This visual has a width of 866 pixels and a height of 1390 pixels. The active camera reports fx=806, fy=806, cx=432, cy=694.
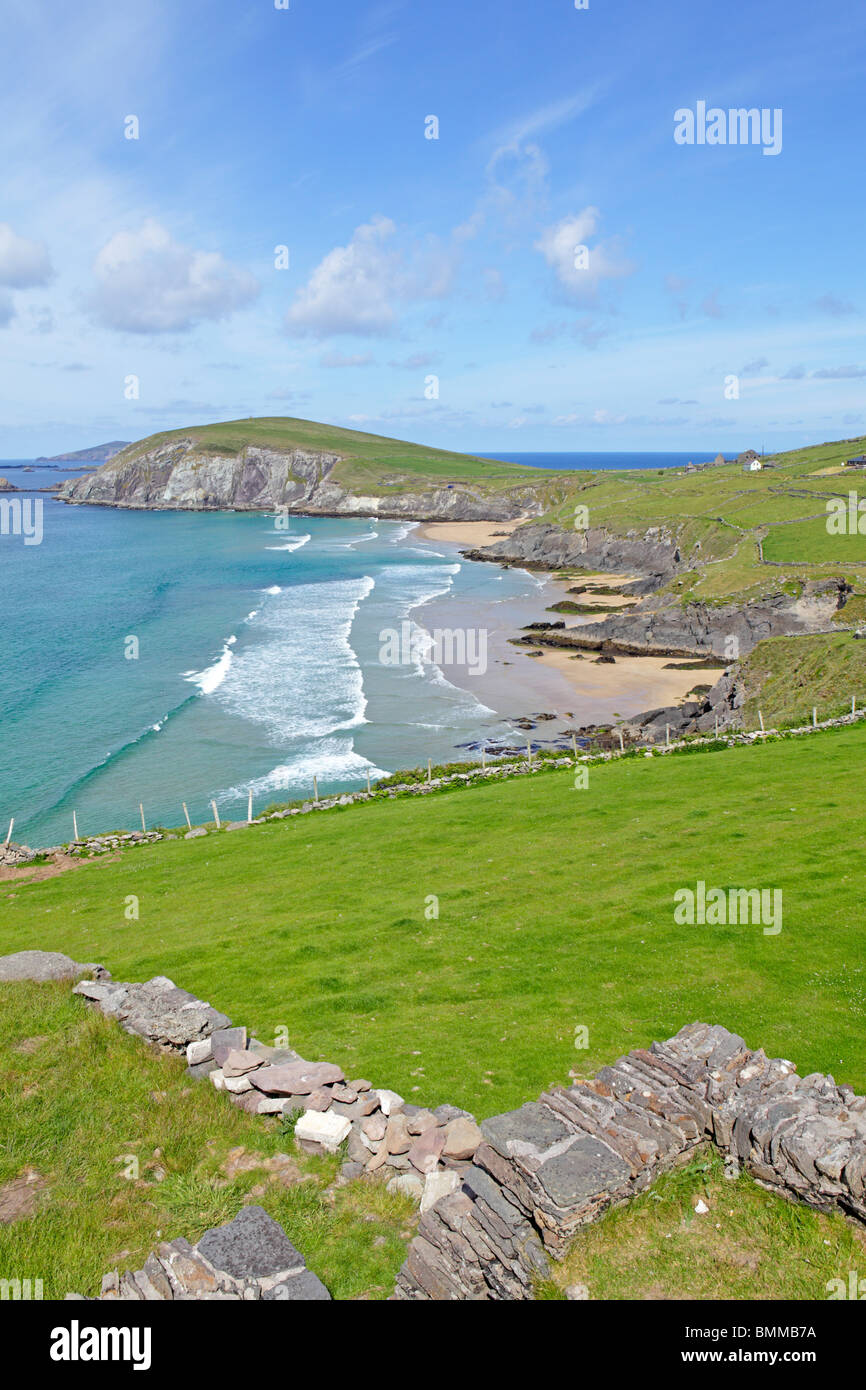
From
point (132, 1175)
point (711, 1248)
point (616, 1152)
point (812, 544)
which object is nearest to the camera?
point (711, 1248)

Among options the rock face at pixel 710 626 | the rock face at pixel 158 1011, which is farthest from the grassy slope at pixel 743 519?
the rock face at pixel 158 1011

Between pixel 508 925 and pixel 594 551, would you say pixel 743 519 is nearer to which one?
pixel 594 551

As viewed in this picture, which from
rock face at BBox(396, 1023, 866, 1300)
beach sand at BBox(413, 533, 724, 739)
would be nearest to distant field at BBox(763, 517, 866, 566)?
beach sand at BBox(413, 533, 724, 739)

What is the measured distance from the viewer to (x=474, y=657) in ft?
273

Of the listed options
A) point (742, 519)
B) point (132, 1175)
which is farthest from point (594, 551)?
point (132, 1175)

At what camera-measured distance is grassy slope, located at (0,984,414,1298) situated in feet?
36.5

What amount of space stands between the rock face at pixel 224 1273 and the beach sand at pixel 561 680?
48.5 m

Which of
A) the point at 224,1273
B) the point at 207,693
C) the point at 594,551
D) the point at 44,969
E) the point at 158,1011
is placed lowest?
the point at 44,969

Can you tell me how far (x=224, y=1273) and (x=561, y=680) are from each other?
6698 cm

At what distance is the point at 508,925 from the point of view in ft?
72.8

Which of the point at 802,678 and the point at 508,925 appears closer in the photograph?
the point at 508,925

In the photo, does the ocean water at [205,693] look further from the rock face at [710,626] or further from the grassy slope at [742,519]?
the grassy slope at [742,519]

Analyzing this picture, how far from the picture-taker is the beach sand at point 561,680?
212 ft

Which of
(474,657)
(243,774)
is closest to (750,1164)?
(243,774)
